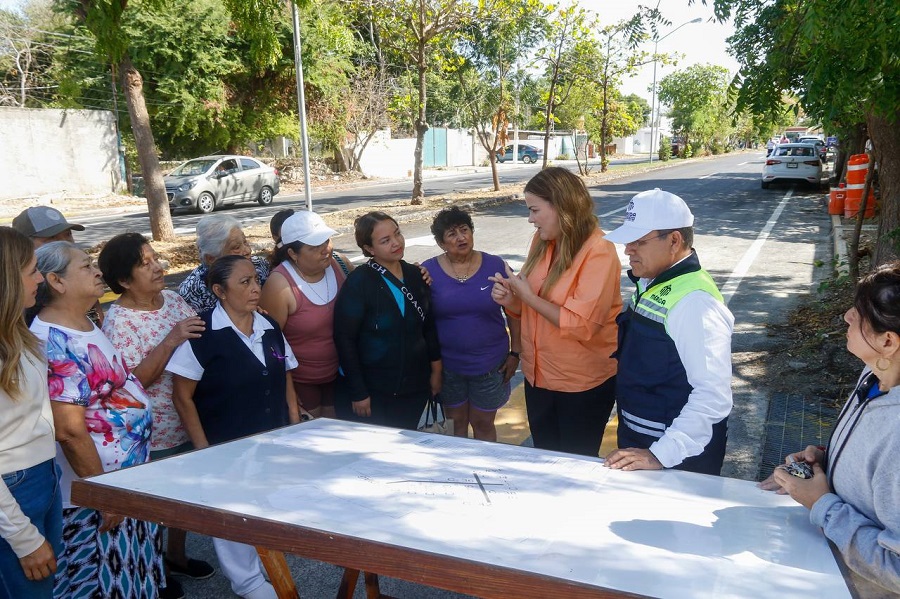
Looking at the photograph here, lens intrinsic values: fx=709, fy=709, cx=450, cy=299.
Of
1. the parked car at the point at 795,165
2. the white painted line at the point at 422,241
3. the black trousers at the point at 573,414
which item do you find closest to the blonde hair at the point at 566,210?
the black trousers at the point at 573,414

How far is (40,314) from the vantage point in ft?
8.70

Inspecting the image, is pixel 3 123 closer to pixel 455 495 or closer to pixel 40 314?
pixel 40 314

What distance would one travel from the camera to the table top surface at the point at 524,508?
5.63 ft

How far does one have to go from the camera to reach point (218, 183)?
2022 centimetres

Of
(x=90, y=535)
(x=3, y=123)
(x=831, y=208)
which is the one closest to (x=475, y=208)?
(x=831, y=208)

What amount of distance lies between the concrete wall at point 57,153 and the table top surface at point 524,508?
22226mm

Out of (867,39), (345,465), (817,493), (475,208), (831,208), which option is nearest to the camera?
(817,493)

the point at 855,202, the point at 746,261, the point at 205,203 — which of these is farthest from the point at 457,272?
the point at 205,203

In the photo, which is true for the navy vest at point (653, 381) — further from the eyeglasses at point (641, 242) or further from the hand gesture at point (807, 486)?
the hand gesture at point (807, 486)

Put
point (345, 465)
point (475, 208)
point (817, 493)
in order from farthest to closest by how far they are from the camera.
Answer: point (475, 208) < point (345, 465) < point (817, 493)

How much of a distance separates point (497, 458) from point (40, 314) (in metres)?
1.78

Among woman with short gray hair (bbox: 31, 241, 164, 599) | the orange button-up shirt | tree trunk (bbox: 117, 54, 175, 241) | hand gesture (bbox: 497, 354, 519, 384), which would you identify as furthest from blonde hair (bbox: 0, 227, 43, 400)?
tree trunk (bbox: 117, 54, 175, 241)

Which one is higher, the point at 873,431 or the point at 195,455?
the point at 873,431

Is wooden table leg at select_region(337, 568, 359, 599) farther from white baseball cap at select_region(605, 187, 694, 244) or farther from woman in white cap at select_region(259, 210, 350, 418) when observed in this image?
white baseball cap at select_region(605, 187, 694, 244)
